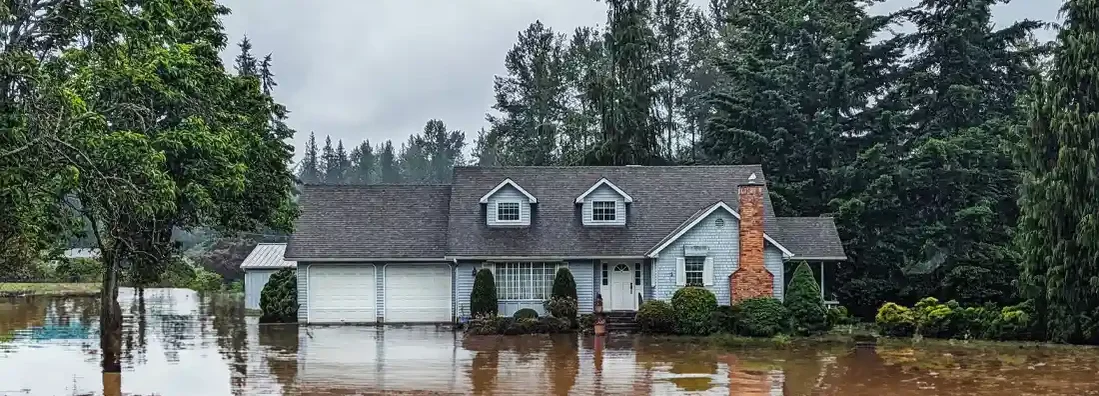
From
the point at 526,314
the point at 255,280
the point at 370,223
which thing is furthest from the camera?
the point at 255,280

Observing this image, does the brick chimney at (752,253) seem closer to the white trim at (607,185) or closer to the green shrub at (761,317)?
the green shrub at (761,317)

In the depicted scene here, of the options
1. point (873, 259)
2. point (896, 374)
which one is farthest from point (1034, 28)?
point (896, 374)

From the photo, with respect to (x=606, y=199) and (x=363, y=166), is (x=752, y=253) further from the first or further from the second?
(x=363, y=166)

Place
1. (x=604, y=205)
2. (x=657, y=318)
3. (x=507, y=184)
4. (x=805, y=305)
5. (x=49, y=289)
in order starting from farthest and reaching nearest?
(x=49, y=289)
(x=604, y=205)
(x=507, y=184)
(x=657, y=318)
(x=805, y=305)

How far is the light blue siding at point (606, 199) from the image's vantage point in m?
34.1

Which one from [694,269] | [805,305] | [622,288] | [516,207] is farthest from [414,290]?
[805,305]

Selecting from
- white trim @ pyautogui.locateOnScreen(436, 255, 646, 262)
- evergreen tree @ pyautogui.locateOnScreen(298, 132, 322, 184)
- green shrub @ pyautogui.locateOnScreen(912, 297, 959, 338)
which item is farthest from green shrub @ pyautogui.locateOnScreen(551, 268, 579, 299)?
evergreen tree @ pyautogui.locateOnScreen(298, 132, 322, 184)

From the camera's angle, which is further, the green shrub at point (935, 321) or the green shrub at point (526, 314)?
the green shrub at point (526, 314)

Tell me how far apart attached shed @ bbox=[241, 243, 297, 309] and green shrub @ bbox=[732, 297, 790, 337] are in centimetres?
1883

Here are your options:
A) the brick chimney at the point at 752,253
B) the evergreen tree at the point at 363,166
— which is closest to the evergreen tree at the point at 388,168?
the evergreen tree at the point at 363,166

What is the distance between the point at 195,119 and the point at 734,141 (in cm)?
2539

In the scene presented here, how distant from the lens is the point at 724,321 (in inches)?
1163

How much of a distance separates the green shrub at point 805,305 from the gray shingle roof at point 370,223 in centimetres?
1117

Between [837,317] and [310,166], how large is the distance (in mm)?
107826
